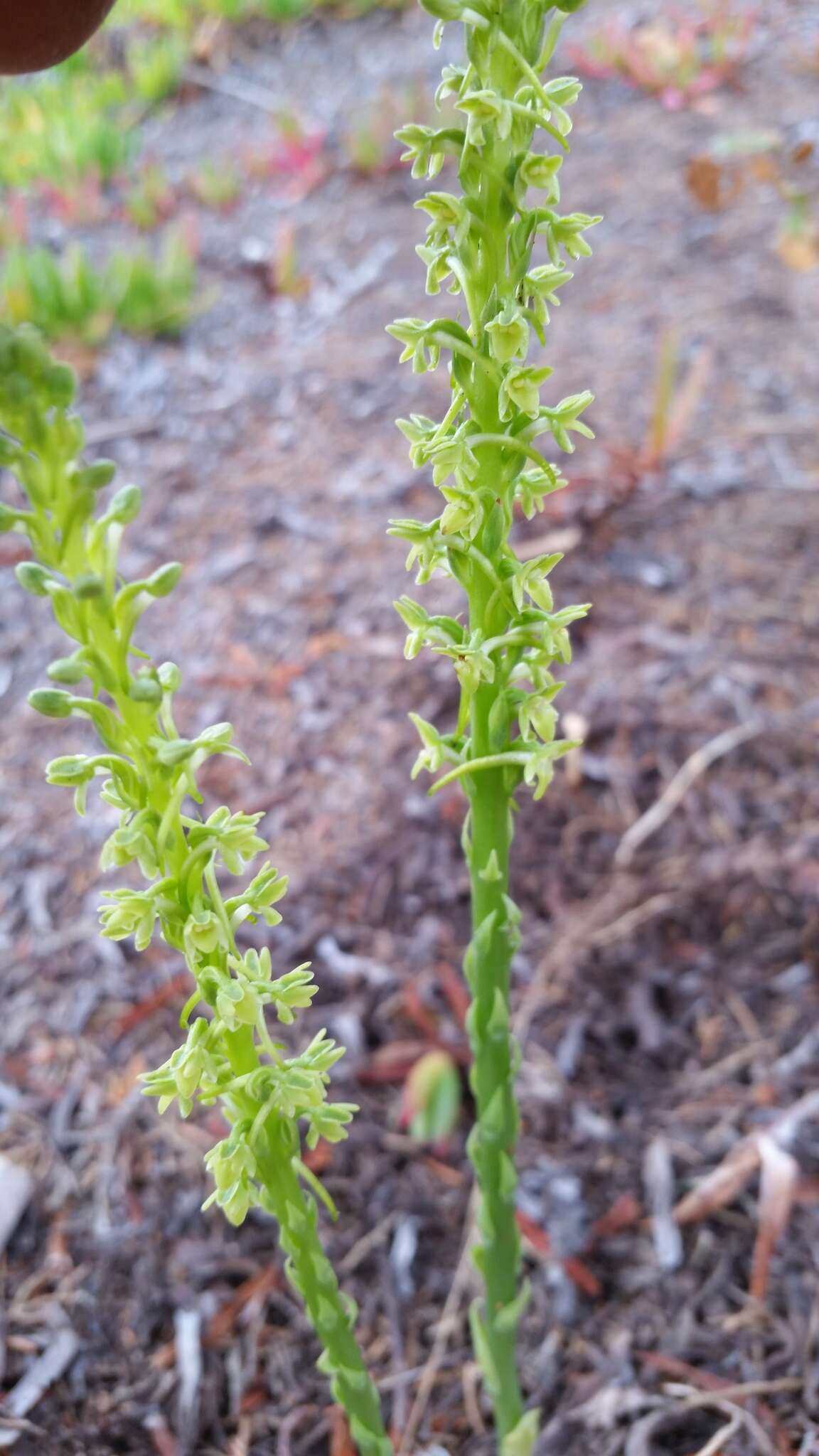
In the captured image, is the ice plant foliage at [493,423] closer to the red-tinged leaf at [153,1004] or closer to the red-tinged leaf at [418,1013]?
the red-tinged leaf at [418,1013]

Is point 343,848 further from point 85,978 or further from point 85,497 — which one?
point 85,497

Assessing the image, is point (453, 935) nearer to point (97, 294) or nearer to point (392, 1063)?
point (392, 1063)

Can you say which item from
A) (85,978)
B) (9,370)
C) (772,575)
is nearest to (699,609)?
(772,575)

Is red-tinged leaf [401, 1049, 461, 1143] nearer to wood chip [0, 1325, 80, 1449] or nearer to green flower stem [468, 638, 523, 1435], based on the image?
green flower stem [468, 638, 523, 1435]

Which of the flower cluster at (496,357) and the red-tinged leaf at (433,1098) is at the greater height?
the flower cluster at (496,357)

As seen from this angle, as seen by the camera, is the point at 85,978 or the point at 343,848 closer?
the point at 85,978

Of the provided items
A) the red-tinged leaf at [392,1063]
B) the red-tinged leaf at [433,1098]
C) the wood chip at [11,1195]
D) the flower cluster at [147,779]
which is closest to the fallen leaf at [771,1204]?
the red-tinged leaf at [433,1098]
